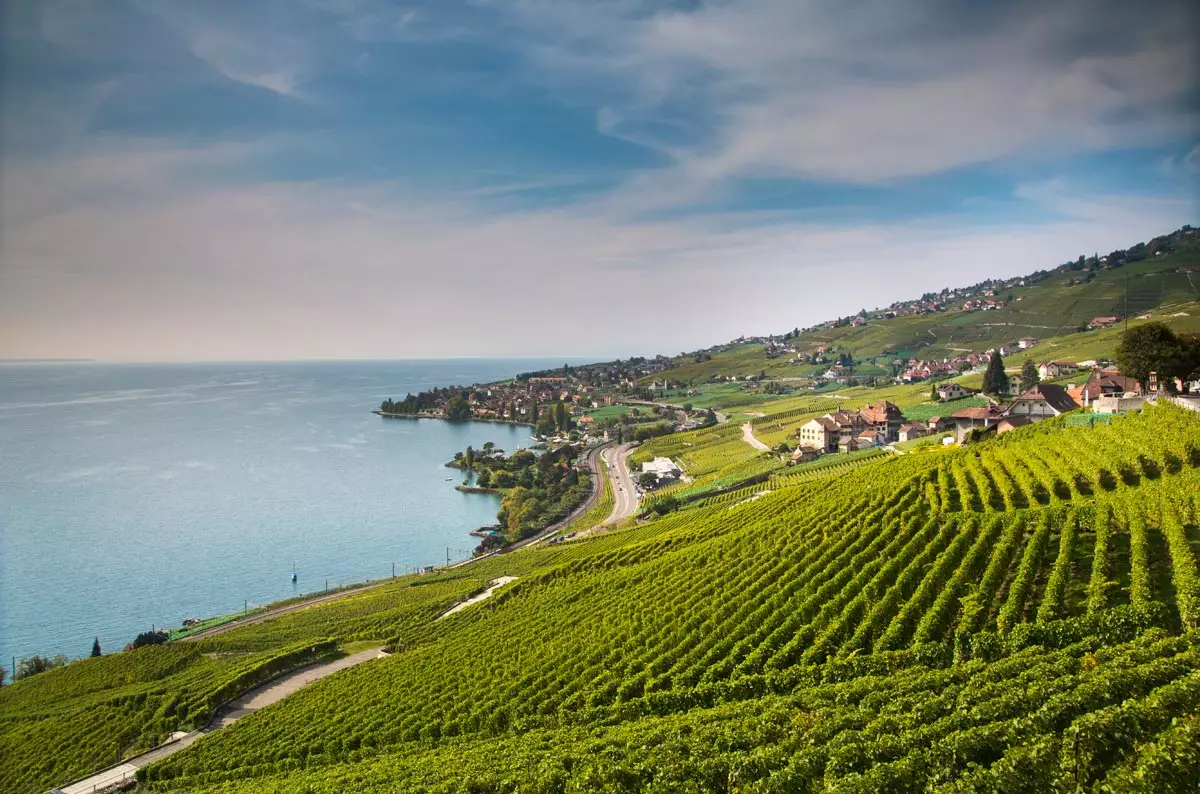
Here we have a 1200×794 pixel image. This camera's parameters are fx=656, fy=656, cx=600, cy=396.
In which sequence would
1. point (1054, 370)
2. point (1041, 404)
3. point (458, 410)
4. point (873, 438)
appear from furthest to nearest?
point (458, 410)
point (1054, 370)
point (873, 438)
point (1041, 404)

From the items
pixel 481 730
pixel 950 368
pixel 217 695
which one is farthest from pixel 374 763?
pixel 950 368

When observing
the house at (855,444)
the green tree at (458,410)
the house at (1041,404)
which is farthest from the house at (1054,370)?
the green tree at (458,410)

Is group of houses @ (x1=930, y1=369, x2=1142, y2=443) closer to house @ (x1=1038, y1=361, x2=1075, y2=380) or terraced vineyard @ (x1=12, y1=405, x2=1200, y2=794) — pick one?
terraced vineyard @ (x1=12, y1=405, x2=1200, y2=794)

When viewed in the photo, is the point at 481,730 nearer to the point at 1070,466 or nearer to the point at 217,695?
the point at 217,695

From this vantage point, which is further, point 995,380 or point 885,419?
point 885,419

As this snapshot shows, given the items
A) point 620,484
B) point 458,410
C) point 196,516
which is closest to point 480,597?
point 620,484

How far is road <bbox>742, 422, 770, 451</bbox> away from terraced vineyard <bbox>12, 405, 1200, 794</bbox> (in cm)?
→ 3657

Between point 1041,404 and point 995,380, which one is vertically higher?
point 995,380

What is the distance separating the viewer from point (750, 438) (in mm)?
71750

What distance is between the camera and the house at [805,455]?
5100cm

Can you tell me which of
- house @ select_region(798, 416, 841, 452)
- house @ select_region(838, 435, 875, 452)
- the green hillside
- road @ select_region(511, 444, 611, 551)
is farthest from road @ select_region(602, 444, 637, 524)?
the green hillside

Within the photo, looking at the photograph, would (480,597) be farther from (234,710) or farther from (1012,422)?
(1012,422)

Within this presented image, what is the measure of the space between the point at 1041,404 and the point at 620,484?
1504 inches

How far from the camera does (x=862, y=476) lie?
30656 millimetres
